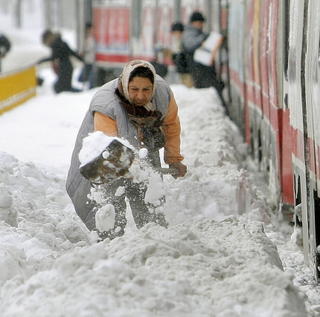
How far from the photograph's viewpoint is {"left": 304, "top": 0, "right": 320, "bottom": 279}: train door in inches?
227

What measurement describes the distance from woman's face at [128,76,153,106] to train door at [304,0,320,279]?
3.01 ft

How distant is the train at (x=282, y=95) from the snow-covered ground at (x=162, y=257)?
1.13 feet

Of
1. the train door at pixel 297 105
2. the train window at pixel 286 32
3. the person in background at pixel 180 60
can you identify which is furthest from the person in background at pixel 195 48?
the train door at pixel 297 105

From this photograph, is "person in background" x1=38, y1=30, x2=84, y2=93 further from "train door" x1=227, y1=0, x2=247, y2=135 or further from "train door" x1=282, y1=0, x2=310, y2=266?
"train door" x1=282, y1=0, x2=310, y2=266

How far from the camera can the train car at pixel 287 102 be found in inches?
240

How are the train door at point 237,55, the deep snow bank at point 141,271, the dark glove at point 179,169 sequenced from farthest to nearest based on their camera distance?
the train door at point 237,55 < the dark glove at point 179,169 < the deep snow bank at point 141,271

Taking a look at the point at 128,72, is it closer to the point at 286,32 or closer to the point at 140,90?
the point at 140,90

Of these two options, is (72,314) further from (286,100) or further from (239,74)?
(239,74)

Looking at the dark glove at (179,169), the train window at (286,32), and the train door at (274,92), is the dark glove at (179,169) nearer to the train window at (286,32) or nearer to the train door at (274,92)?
the train window at (286,32)

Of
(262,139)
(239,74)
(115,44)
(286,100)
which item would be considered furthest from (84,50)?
(286,100)

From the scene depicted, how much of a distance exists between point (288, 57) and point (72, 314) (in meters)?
3.74

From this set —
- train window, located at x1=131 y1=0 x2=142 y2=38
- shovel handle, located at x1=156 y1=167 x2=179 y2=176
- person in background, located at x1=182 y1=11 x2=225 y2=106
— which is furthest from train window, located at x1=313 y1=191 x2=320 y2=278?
train window, located at x1=131 y1=0 x2=142 y2=38

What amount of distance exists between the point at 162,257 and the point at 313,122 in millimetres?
1601

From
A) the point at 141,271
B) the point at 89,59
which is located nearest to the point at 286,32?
the point at 141,271
